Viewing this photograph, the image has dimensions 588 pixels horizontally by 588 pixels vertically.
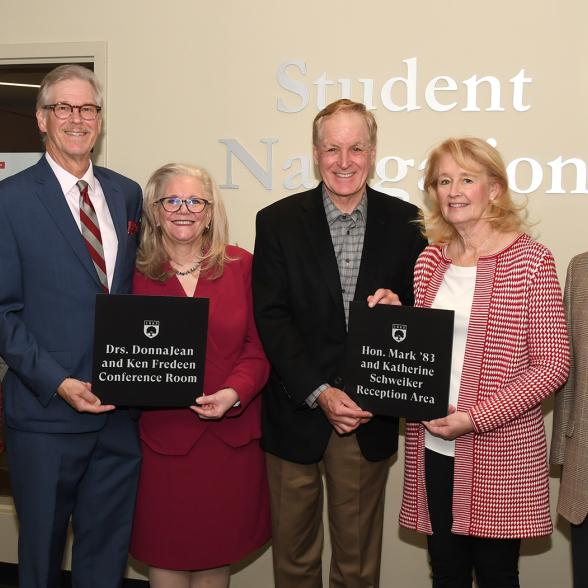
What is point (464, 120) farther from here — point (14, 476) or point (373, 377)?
point (14, 476)

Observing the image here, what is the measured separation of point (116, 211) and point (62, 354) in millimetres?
539

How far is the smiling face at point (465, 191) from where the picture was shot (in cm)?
216

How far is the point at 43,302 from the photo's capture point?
2.28 meters

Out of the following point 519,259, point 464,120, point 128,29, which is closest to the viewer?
point 519,259

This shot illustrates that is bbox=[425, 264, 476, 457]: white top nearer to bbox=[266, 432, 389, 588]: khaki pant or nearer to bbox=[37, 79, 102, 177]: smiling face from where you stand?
bbox=[266, 432, 389, 588]: khaki pant

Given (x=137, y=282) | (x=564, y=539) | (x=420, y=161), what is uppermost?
(x=420, y=161)

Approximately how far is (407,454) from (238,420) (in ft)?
1.96

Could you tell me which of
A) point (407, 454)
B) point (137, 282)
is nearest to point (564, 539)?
point (407, 454)

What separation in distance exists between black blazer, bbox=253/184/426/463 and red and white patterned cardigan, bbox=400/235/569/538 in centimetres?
37

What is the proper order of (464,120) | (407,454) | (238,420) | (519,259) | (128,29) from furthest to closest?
(128,29), (464,120), (238,420), (407,454), (519,259)

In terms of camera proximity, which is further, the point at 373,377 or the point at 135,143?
the point at 135,143

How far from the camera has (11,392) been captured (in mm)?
2357

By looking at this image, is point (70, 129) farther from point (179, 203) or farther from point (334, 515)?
point (334, 515)

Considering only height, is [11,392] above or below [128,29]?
below
